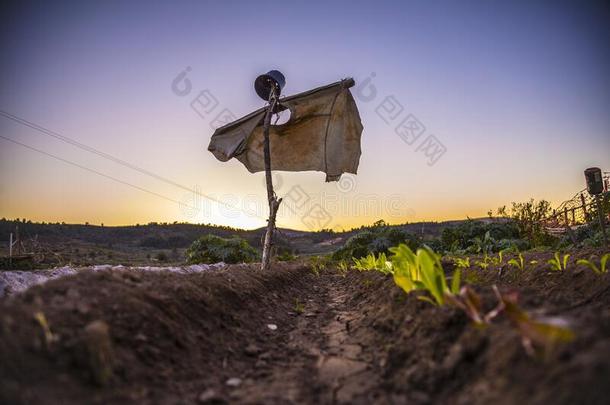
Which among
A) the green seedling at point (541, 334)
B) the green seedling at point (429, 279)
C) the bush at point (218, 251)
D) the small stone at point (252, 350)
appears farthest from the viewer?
the bush at point (218, 251)

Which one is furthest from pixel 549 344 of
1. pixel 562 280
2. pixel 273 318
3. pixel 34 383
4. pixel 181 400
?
pixel 562 280

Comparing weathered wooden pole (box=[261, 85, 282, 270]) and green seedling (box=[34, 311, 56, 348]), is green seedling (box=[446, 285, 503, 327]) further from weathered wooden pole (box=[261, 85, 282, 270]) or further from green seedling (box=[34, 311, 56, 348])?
weathered wooden pole (box=[261, 85, 282, 270])

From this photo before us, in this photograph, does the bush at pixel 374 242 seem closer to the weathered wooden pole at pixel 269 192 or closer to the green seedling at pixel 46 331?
the weathered wooden pole at pixel 269 192

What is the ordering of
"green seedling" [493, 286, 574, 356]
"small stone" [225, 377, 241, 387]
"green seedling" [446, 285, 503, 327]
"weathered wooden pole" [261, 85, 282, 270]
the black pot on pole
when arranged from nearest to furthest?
"green seedling" [493, 286, 574, 356]
"green seedling" [446, 285, 503, 327]
"small stone" [225, 377, 241, 387]
"weathered wooden pole" [261, 85, 282, 270]
the black pot on pole

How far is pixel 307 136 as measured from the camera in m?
5.97

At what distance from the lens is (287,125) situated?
6.06 meters

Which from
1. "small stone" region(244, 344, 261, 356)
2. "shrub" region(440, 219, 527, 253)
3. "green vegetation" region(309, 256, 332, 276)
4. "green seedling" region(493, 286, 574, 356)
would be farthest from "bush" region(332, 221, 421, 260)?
"green seedling" region(493, 286, 574, 356)

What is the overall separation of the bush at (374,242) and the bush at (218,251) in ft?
16.4

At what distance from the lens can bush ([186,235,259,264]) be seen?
14578 millimetres

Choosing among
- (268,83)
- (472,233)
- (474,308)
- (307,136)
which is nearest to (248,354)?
(474,308)

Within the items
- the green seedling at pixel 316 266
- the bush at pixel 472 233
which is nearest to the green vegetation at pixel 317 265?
the green seedling at pixel 316 266

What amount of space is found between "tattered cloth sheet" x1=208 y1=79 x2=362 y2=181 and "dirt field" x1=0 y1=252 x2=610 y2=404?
12.0ft

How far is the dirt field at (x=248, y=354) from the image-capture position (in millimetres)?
967

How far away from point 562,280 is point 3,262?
12.9 m
